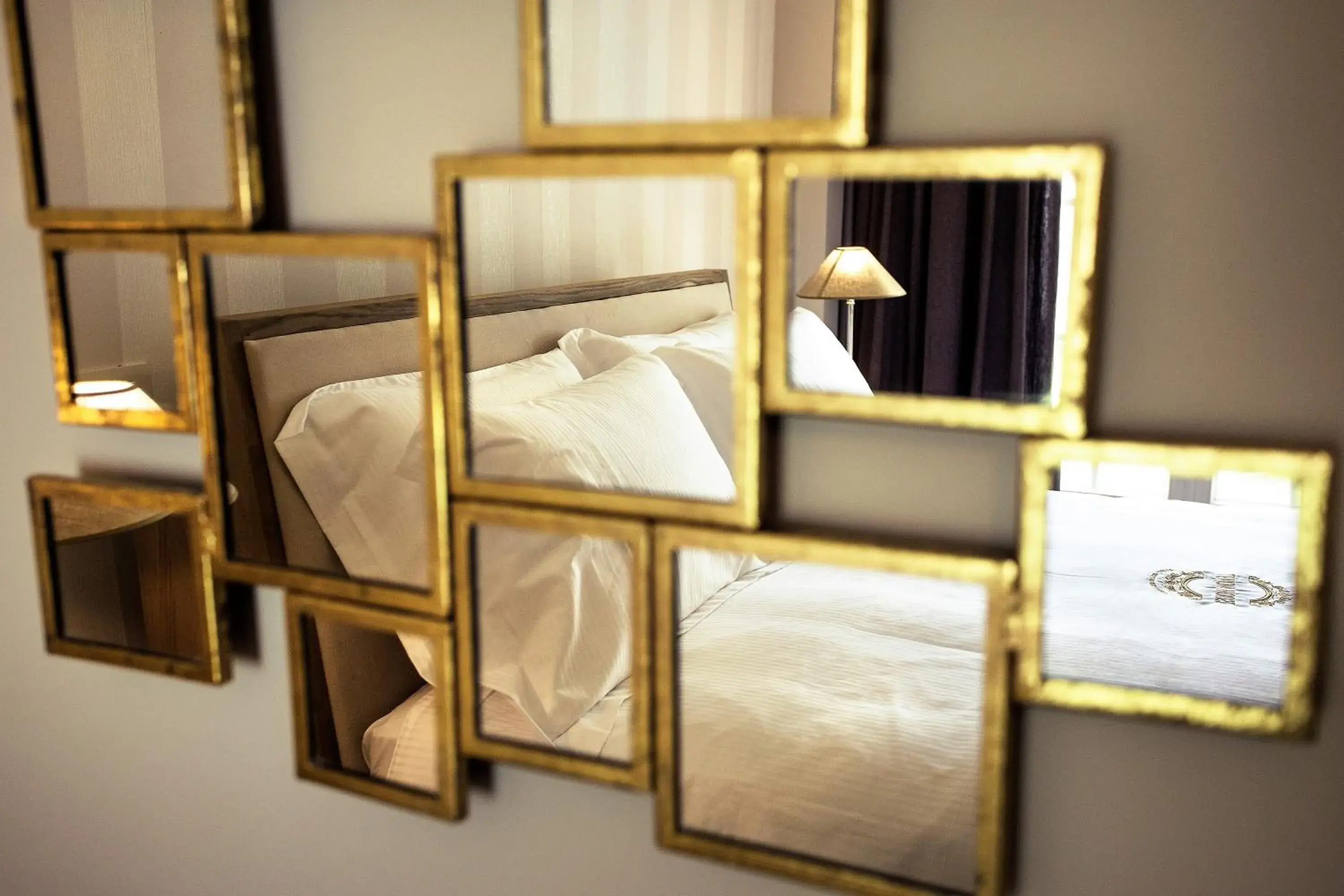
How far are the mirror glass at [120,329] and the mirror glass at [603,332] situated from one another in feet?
1.10

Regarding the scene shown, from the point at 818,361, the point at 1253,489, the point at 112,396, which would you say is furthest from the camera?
the point at 112,396

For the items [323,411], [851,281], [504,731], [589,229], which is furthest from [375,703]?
[851,281]

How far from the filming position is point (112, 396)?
1.11 m

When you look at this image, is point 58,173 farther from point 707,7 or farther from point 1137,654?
point 1137,654

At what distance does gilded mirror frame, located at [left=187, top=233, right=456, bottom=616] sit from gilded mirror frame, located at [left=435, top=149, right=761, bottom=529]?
0.03 feet

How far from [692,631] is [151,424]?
58cm

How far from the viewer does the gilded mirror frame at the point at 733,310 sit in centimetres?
79

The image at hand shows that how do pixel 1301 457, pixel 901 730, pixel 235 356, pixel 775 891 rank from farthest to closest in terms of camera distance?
pixel 235 356, pixel 775 891, pixel 901 730, pixel 1301 457

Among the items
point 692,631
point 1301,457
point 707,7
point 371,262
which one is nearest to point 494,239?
point 371,262

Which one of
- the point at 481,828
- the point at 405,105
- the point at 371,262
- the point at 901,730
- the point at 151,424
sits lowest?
the point at 481,828

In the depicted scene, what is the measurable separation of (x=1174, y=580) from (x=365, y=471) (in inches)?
24.5

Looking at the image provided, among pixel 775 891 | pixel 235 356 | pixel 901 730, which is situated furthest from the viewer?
pixel 235 356

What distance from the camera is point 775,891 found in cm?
91

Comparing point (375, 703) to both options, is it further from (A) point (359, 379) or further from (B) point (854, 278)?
(B) point (854, 278)
